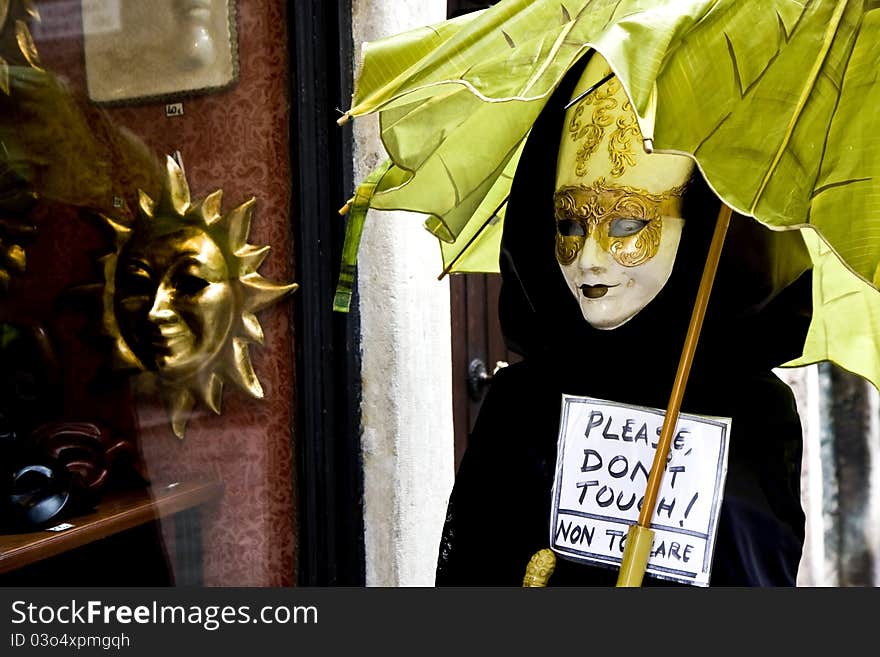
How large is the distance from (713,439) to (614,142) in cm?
45

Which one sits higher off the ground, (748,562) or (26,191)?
(26,191)

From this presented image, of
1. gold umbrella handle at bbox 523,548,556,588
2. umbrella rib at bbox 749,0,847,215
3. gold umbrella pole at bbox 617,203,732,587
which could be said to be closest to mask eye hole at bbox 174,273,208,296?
gold umbrella handle at bbox 523,548,556,588

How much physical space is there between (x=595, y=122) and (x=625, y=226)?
0.54 feet

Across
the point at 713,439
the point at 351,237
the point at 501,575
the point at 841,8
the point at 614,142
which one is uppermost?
the point at 841,8

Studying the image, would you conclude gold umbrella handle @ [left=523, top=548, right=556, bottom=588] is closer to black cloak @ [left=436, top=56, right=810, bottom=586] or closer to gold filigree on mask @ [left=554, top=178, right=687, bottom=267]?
black cloak @ [left=436, top=56, right=810, bottom=586]

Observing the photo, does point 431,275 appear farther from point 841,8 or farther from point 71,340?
point 841,8

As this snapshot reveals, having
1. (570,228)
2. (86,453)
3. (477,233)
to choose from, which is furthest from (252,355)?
(570,228)

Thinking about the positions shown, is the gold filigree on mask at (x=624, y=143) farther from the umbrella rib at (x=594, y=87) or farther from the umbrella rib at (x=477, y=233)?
the umbrella rib at (x=477, y=233)

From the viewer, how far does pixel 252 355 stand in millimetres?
2477

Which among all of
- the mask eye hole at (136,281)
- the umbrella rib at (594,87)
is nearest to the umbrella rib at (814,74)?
the umbrella rib at (594,87)

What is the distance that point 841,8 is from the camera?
120 cm

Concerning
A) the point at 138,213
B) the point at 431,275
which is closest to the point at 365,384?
the point at 431,275

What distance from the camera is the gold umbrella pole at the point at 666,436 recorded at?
4.51 feet

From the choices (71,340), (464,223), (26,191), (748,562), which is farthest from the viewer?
(71,340)
